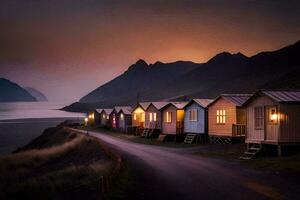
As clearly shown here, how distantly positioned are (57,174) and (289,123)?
16404 mm

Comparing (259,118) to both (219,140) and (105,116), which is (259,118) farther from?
(105,116)

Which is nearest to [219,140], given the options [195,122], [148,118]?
[195,122]

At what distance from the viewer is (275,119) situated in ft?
106

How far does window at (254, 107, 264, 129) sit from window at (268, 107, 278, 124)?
847 mm

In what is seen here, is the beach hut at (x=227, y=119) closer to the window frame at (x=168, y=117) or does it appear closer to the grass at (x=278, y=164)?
the window frame at (x=168, y=117)

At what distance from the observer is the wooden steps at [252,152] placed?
3216 cm

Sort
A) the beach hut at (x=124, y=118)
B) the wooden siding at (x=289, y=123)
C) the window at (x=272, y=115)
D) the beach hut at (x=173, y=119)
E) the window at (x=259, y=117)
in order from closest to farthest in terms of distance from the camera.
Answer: the wooden siding at (x=289, y=123)
the window at (x=272, y=115)
the window at (x=259, y=117)
the beach hut at (x=173, y=119)
the beach hut at (x=124, y=118)

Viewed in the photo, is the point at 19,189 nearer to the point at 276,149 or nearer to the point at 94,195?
the point at 94,195

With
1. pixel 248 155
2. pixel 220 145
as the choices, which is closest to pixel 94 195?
pixel 248 155

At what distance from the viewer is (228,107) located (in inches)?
1753

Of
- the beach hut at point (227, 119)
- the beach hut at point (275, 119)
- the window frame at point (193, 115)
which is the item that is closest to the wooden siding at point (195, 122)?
the window frame at point (193, 115)

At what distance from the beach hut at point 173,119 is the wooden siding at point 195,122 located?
1.19 metres

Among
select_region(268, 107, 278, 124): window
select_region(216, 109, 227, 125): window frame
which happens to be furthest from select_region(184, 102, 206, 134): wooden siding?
select_region(268, 107, 278, 124): window

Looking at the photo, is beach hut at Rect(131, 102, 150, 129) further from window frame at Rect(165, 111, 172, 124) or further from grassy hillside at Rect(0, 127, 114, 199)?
grassy hillside at Rect(0, 127, 114, 199)
